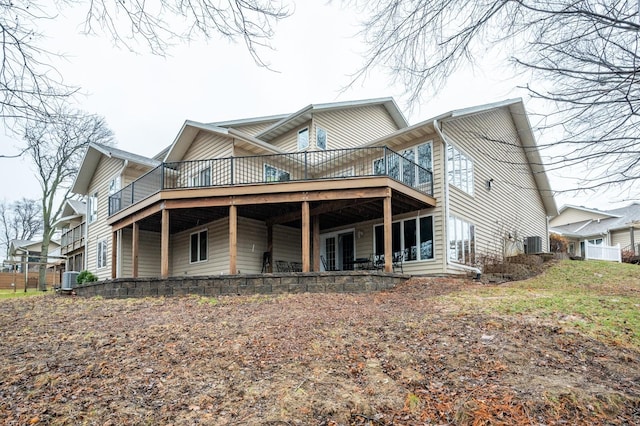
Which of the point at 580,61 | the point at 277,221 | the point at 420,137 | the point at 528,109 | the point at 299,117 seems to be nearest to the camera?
the point at 580,61

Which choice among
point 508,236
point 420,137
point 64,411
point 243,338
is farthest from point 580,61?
point 508,236

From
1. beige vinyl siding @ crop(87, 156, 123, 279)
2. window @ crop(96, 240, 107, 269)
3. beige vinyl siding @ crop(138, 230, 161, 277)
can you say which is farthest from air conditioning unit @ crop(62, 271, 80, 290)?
window @ crop(96, 240, 107, 269)

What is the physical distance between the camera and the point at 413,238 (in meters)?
14.1

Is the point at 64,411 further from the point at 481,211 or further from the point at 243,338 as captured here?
the point at 481,211

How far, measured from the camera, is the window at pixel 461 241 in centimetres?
1349

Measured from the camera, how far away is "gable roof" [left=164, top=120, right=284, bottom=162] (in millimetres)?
14977

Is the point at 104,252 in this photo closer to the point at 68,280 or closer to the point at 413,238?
the point at 68,280

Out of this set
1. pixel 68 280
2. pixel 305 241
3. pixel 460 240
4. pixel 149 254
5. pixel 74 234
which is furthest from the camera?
pixel 74 234

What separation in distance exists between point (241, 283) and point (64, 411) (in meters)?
7.14

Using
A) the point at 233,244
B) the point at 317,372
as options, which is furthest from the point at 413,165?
the point at 317,372

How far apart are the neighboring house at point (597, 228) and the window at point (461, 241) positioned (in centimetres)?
1418

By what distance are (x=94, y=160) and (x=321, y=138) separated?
1117 cm

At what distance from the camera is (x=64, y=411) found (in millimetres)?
4273

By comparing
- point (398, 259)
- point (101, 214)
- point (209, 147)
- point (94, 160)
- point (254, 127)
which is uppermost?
point (254, 127)
